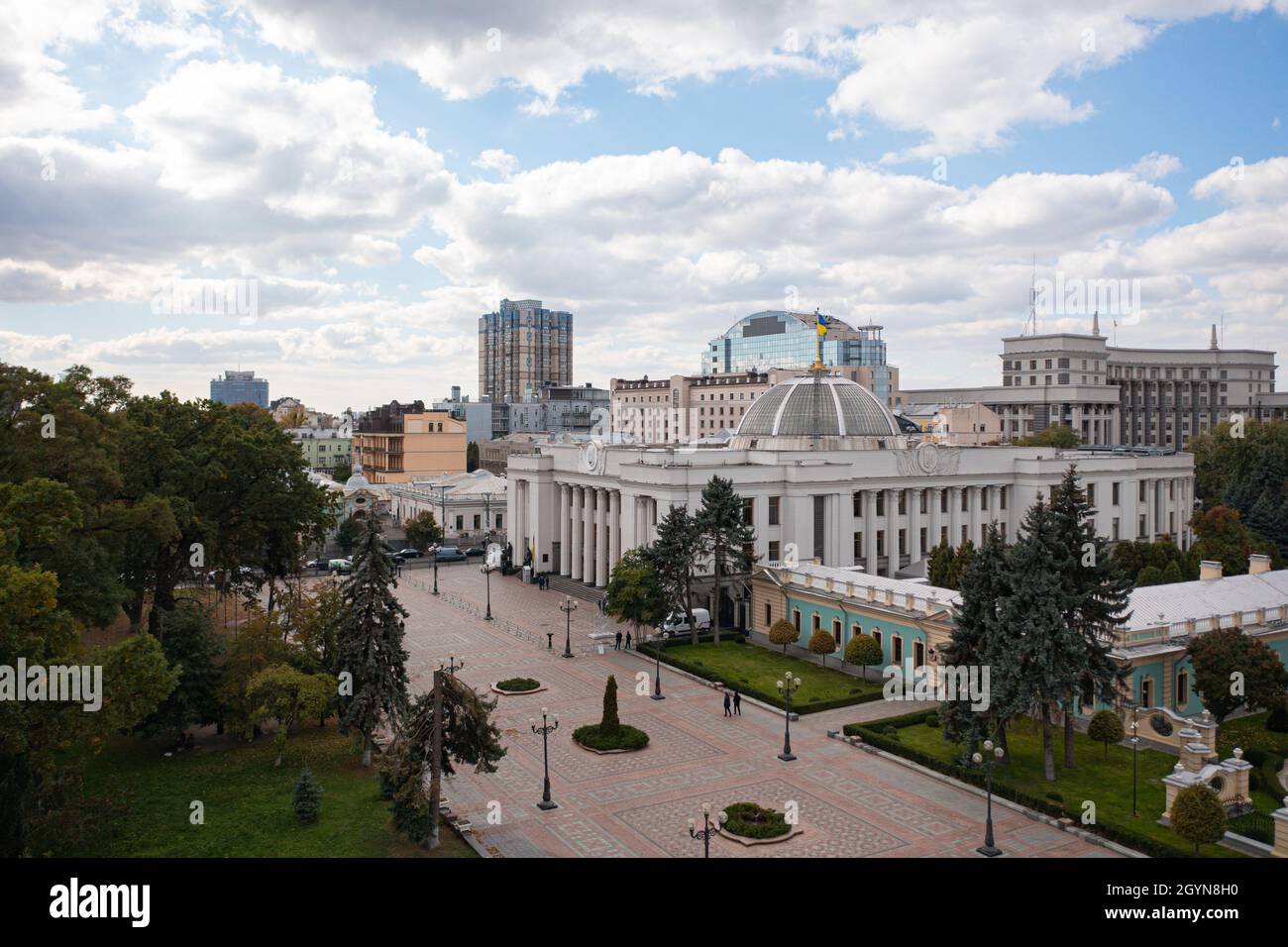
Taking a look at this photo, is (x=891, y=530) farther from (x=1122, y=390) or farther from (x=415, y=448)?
(x=1122, y=390)

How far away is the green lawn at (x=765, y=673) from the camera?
36.3 metres

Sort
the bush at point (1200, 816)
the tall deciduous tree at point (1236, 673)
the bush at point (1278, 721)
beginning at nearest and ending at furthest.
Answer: the bush at point (1200, 816) → the tall deciduous tree at point (1236, 673) → the bush at point (1278, 721)

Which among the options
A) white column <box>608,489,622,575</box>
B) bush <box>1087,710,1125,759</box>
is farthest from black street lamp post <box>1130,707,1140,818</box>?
white column <box>608,489,622,575</box>

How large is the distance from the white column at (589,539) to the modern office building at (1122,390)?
73.6m

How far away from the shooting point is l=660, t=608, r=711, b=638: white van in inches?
1818

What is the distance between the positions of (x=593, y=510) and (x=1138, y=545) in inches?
1222

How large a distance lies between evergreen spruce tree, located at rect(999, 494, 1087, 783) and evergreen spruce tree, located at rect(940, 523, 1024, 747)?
267mm

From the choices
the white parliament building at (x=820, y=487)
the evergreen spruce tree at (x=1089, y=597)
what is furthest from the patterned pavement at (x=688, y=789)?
the white parliament building at (x=820, y=487)

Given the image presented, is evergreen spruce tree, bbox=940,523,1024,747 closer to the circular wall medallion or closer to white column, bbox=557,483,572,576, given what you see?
the circular wall medallion

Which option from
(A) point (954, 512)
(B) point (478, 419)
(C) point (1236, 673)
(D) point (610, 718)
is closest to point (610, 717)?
(D) point (610, 718)

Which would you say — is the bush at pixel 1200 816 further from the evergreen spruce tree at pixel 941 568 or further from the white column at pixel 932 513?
the white column at pixel 932 513

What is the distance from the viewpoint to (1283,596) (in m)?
37.4
